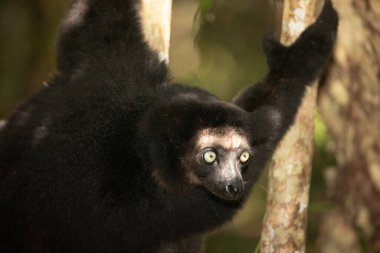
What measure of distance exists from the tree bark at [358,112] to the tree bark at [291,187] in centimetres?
124

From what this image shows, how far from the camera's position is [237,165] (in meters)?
4.17

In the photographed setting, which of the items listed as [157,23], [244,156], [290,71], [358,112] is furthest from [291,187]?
[358,112]

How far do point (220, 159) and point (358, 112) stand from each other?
224cm

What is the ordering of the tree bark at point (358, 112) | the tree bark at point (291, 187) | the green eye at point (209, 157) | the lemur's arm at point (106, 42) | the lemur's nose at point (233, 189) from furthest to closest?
the tree bark at point (358, 112)
the lemur's arm at point (106, 42)
the tree bark at point (291, 187)
the green eye at point (209, 157)
the lemur's nose at point (233, 189)

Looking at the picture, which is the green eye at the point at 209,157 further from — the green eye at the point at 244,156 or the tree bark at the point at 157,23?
the tree bark at the point at 157,23

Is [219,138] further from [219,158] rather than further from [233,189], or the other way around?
[233,189]

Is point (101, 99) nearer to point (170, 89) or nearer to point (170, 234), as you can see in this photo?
point (170, 89)

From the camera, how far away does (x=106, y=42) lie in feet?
15.7

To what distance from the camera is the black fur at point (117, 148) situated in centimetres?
411

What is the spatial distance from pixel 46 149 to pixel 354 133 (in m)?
3.12

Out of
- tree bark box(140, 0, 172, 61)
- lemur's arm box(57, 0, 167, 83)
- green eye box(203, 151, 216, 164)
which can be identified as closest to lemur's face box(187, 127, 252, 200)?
green eye box(203, 151, 216, 164)

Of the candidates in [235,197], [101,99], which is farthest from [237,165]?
[101,99]

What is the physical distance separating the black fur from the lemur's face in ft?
0.23

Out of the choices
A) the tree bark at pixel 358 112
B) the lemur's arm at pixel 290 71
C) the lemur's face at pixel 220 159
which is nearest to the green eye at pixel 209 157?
the lemur's face at pixel 220 159
